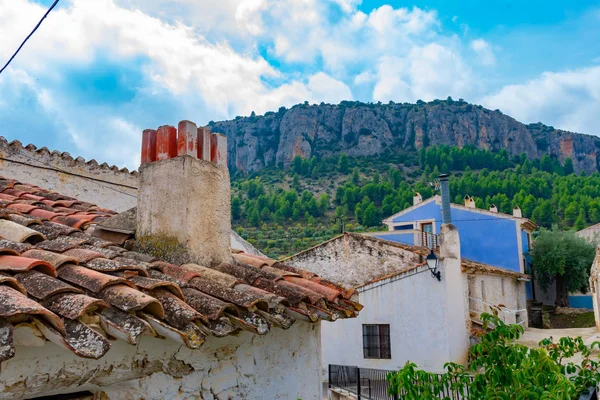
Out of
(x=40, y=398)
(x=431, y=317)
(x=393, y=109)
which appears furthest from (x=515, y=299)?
(x=393, y=109)

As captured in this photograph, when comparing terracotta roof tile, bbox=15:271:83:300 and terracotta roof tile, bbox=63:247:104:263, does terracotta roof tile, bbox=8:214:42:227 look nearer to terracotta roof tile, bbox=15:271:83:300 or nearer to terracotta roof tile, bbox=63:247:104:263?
terracotta roof tile, bbox=63:247:104:263

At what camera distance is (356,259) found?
17.2 meters

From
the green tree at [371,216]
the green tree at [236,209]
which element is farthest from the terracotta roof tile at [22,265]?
the green tree at [236,209]

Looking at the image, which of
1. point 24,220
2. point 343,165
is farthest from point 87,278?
point 343,165

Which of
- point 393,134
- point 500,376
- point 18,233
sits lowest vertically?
point 500,376

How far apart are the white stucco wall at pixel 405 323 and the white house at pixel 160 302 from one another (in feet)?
35.9

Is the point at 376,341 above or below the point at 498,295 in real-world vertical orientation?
below

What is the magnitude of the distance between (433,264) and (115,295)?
13.1 meters

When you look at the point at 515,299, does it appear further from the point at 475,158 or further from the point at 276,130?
the point at 276,130

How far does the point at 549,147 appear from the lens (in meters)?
114

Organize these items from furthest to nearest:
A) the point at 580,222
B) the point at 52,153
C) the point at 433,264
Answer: the point at 580,222 → the point at 433,264 → the point at 52,153

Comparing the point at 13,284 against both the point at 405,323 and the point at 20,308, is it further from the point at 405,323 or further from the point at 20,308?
the point at 405,323

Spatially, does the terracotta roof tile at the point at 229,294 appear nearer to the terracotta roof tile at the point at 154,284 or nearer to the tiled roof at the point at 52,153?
the terracotta roof tile at the point at 154,284

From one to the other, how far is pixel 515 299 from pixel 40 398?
2436 centimetres
